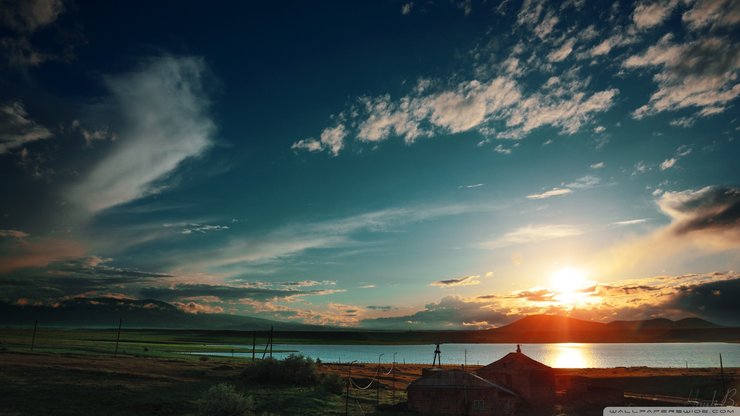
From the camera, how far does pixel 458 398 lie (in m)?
43.8

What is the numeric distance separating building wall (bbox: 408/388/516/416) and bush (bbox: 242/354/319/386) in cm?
1749

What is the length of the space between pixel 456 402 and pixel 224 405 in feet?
73.1

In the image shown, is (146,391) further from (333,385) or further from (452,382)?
(452,382)

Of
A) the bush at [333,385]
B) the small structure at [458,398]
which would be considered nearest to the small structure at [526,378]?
the small structure at [458,398]

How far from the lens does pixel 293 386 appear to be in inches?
2135

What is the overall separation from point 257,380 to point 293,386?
5265 mm

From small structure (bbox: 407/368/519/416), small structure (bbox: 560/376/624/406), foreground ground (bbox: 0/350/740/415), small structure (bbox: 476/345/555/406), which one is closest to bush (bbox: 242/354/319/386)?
foreground ground (bbox: 0/350/740/415)

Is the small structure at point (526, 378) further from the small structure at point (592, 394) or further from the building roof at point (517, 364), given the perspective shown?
the small structure at point (592, 394)

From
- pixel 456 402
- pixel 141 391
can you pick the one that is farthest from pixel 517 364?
pixel 141 391

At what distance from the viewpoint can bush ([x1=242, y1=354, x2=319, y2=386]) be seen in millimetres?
56341

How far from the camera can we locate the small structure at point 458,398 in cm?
4353

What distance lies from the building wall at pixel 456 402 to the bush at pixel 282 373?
57.4 ft

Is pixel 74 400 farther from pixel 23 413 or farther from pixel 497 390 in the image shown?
pixel 497 390

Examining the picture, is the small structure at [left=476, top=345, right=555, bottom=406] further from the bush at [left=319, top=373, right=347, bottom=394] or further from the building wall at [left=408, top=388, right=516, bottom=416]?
the bush at [left=319, top=373, right=347, bottom=394]
